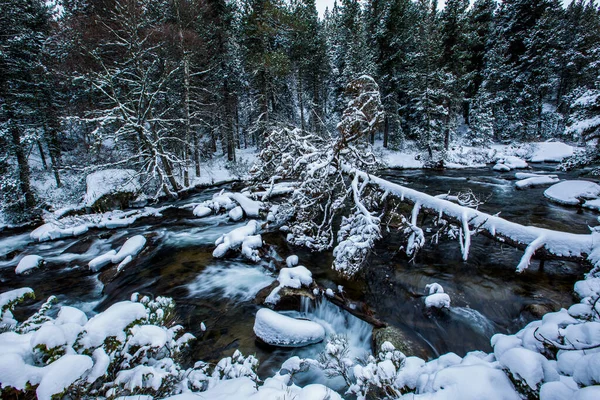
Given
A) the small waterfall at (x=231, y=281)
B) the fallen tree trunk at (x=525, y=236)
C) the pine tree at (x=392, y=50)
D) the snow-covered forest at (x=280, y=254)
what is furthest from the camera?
the pine tree at (x=392, y=50)

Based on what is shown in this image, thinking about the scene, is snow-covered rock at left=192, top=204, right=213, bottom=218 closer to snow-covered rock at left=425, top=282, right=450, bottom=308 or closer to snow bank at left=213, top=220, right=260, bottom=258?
snow bank at left=213, top=220, right=260, bottom=258

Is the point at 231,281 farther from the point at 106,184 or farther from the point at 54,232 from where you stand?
the point at 106,184

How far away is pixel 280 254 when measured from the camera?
6.99 m

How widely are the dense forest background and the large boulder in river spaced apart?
0.70m

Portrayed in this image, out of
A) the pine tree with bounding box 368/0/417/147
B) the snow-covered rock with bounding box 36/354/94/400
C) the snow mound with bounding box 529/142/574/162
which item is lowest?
the snow-covered rock with bounding box 36/354/94/400

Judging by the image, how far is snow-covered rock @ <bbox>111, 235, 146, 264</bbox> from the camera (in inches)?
275

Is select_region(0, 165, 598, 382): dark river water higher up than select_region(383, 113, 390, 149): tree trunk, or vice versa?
select_region(383, 113, 390, 149): tree trunk

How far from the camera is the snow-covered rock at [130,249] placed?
22.9 ft

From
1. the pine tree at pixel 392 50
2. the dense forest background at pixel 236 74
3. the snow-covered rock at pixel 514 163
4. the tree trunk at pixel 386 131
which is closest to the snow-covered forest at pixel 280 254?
the dense forest background at pixel 236 74

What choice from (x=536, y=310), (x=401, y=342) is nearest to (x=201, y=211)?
(x=401, y=342)

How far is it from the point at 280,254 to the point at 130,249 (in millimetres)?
4496

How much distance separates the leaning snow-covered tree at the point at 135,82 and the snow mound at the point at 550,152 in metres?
27.4

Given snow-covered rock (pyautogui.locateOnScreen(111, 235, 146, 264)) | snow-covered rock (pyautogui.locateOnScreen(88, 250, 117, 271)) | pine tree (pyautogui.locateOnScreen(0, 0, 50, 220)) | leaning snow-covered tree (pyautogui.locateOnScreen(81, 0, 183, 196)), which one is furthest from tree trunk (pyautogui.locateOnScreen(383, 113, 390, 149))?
pine tree (pyautogui.locateOnScreen(0, 0, 50, 220))

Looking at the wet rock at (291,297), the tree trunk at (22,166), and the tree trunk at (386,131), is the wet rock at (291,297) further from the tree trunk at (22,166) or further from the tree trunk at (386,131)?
the tree trunk at (386,131)
